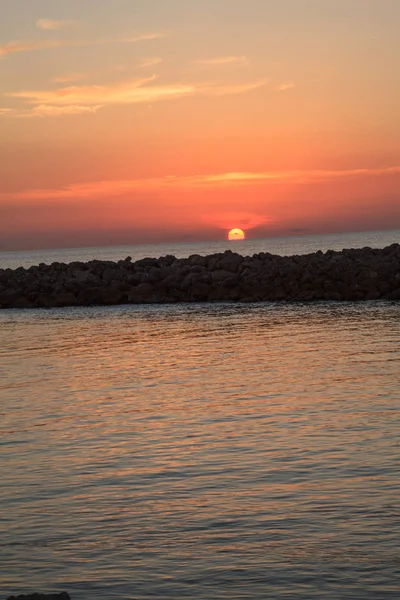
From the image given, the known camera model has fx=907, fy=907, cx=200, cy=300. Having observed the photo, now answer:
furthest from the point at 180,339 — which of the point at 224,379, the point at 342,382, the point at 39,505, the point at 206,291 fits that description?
the point at 39,505

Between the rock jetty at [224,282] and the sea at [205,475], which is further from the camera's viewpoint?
the rock jetty at [224,282]

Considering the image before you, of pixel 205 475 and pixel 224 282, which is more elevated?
pixel 224 282

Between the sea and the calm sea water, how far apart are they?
0.09 feet

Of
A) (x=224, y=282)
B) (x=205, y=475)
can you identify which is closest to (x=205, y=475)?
(x=205, y=475)

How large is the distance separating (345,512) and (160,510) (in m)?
2.17

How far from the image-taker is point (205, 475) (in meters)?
12.2

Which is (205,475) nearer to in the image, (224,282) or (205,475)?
(205,475)

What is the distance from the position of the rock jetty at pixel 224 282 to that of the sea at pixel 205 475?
17153 mm

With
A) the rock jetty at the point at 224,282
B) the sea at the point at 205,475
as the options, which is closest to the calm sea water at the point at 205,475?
the sea at the point at 205,475

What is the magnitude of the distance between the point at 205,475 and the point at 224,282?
107 feet

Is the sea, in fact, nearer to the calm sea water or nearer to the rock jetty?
the calm sea water

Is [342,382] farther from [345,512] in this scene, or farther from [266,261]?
[266,261]

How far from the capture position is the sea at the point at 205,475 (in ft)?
28.6

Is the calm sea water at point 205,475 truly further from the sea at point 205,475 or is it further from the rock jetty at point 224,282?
the rock jetty at point 224,282
